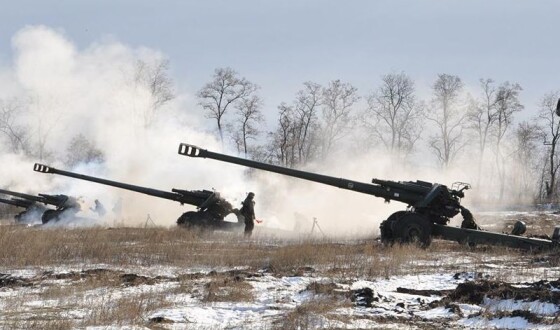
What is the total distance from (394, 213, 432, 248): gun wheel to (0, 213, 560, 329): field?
21.9 inches

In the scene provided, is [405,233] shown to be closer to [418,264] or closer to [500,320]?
[418,264]

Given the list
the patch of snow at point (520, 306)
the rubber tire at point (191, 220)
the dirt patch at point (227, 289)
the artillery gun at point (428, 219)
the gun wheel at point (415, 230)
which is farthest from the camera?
the rubber tire at point (191, 220)

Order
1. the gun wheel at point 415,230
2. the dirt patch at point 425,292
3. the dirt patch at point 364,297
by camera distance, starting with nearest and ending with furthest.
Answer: the dirt patch at point 364,297 → the dirt patch at point 425,292 → the gun wheel at point 415,230

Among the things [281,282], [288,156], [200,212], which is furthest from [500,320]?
[288,156]

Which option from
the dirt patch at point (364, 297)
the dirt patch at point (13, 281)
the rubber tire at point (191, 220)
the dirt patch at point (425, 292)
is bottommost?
the dirt patch at point (13, 281)

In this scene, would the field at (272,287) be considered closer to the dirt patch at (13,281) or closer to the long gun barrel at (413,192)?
the dirt patch at (13,281)

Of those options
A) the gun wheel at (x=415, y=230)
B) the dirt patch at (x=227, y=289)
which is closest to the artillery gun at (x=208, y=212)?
the gun wheel at (x=415, y=230)

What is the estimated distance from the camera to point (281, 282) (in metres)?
11.0

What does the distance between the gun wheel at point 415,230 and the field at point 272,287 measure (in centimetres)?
56

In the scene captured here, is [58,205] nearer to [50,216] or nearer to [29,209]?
[50,216]

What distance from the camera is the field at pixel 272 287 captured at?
8078 millimetres

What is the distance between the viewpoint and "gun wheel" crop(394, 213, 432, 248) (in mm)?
17109

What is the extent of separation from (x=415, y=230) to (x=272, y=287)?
762 cm

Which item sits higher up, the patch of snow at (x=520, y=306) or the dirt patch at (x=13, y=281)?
the patch of snow at (x=520, y=306)
